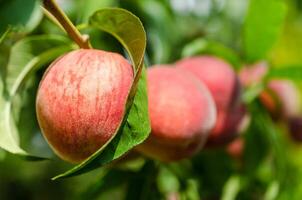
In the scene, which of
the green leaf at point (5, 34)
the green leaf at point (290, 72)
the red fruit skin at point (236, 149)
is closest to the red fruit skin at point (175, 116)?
the green leaf at point (5, 34)

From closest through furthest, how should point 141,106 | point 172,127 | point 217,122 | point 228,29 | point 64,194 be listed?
point 141,106 → point 172,127 → point 217,122 → point 228,29 → point 64,194

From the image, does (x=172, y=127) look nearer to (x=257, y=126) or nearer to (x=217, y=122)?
(x=217, y=122)

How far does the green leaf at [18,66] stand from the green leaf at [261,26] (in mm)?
552

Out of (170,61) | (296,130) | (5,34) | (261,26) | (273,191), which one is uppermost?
(5,34)

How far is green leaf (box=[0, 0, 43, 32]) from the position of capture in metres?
1.14

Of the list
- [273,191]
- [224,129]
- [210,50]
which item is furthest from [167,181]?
[210,50]

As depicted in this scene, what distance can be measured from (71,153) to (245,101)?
0.77 metres

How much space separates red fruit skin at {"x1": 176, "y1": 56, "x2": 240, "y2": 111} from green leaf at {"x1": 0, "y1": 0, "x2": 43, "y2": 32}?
47cm

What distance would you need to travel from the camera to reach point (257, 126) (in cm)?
171

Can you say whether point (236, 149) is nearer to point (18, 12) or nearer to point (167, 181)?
point (167, 181)

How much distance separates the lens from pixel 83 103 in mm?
978

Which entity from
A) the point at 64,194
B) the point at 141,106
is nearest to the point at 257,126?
→ the point at 141,106

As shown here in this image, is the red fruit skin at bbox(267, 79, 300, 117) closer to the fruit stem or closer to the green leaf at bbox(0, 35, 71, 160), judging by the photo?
the green leaf at bbox(0, 35, 71, 160)

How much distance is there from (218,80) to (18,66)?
51 cm
